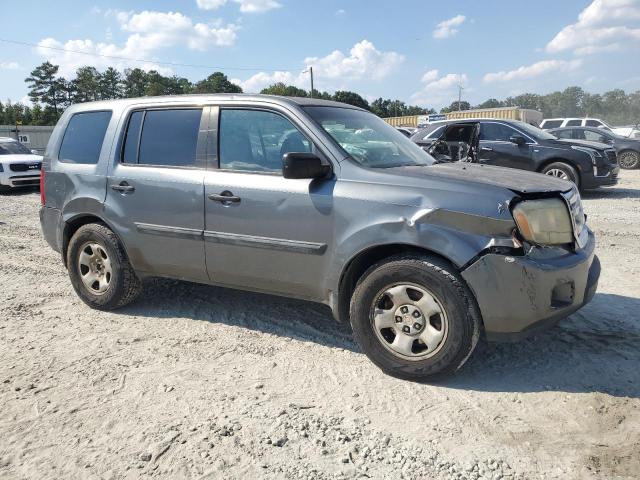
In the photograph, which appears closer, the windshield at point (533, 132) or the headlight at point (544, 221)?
the headlight at point (544, 221)

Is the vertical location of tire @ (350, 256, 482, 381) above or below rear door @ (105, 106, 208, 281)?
below

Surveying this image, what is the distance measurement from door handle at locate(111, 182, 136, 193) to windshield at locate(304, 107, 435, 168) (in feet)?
5.37

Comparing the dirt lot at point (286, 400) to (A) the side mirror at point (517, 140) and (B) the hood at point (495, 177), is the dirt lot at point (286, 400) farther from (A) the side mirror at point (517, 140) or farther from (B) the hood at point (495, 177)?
(A) the side mirror at point (517, 140)

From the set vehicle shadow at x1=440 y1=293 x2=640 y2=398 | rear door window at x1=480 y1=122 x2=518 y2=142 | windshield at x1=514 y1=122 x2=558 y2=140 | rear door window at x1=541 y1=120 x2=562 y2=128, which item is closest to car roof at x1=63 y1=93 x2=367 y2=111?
vehicle shadow at x1=440 y1=293 x2=640 y2=398

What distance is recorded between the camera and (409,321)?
3.37 metres

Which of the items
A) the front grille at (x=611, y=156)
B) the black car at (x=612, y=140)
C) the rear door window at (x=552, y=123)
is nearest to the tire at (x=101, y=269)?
the front grille at (x=611, y=156)

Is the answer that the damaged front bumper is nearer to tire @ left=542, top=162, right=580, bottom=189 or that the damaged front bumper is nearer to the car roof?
the car roof

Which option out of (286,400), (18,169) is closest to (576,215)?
(286,400)

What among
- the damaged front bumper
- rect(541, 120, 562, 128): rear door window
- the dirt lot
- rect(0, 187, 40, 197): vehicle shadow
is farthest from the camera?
rect(541, 120, 562, 128): rear door window

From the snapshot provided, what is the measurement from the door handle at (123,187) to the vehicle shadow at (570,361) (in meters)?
2.90

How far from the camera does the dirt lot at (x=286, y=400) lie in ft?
8.57

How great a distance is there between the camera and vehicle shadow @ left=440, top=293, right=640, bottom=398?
132 inches

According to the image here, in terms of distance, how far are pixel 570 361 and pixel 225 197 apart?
2712mm

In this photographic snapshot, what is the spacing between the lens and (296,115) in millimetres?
3873
